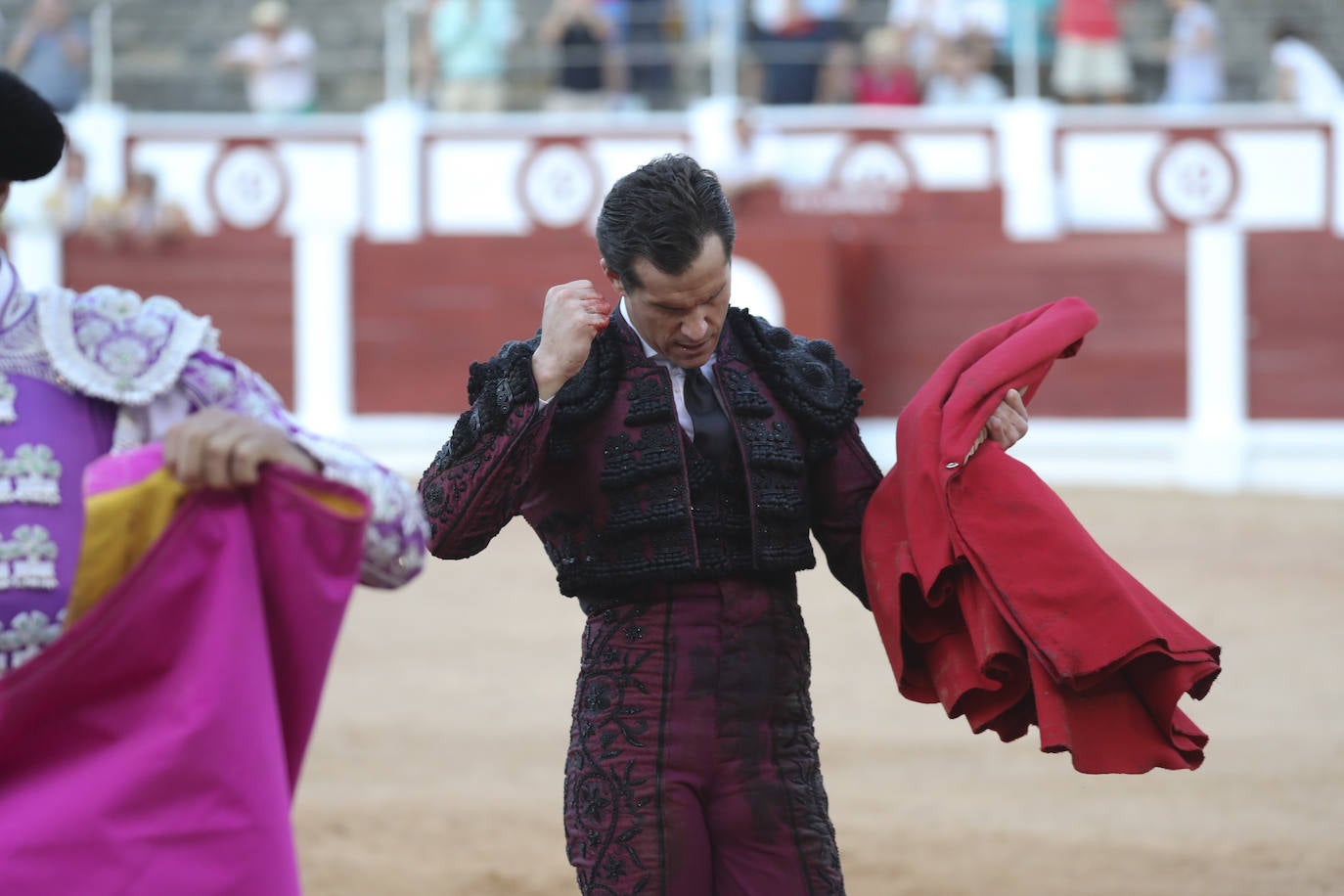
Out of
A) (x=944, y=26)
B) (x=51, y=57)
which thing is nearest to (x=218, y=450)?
(x=944, y=26)

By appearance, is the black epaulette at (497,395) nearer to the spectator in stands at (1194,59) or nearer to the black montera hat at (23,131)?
the black montera hat at (23,131)

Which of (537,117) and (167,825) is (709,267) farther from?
(537,117)

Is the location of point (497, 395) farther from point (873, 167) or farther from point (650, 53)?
point (650, 53)

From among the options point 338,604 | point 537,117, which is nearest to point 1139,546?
point 537,117

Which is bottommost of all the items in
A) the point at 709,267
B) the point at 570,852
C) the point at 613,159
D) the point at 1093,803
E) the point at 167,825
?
the point at 1093,803

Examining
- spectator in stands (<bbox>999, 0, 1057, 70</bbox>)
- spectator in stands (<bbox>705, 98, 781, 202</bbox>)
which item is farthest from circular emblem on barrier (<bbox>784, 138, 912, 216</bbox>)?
spectator in stands (<bbox>999, 0, 1057, 70</bbox>)

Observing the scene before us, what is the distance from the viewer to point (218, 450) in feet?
5.18

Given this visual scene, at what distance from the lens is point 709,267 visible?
6.97 ft

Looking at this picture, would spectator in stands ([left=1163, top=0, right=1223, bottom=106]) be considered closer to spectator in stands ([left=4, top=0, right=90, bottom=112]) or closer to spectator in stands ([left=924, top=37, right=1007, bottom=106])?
spectator in stands ([left=924, top=37, right=1007, bottom=106])

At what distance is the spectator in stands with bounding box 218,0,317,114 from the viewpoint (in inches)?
468

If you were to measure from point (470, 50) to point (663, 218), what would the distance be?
32.4 ft

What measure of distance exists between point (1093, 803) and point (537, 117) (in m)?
7.48

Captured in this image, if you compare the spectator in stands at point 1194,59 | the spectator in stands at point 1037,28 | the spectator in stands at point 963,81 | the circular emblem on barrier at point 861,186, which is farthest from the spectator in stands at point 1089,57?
the circular emblem on barrier at point 861,186

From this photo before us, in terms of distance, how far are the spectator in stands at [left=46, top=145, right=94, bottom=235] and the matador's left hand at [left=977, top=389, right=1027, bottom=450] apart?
368 inches
